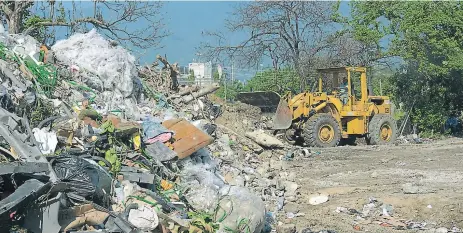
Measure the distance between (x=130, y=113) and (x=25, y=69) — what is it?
1732mm

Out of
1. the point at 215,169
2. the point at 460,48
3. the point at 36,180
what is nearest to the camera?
the point at 36,180

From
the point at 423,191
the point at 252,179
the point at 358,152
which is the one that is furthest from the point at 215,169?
the point at 358,152

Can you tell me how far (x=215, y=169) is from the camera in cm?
845

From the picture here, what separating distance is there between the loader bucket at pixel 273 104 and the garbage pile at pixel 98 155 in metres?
3.06

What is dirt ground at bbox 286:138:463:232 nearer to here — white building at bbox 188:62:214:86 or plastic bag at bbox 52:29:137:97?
plastic bag at bbox 52:29:137:97

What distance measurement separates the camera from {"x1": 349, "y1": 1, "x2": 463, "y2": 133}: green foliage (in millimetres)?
16141

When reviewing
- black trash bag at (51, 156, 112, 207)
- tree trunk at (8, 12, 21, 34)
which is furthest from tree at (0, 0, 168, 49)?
black trash bag at (51, 156, 112, 207)

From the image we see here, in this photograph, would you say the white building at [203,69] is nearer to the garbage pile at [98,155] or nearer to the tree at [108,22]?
the tree at [108,22]

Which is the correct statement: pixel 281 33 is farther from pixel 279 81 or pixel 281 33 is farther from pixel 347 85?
pixel 347 85

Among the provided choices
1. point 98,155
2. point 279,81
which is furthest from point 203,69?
point 98,155

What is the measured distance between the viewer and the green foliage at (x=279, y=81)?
1955 cm

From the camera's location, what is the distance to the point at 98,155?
665 cm

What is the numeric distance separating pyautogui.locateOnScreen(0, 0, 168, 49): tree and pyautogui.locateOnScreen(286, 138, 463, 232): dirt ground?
253 inches

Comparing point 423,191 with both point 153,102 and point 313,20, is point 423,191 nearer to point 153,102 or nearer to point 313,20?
point 153,102
